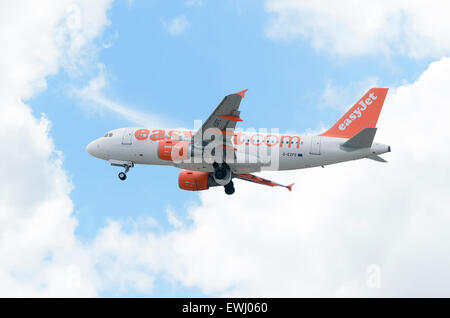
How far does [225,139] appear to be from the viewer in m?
38.7

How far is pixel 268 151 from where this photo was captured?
133 feet

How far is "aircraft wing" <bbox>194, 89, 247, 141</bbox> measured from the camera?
3446 cm

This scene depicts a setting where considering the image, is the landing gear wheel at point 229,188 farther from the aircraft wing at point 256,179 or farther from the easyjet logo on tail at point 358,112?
the easyjet logo on tail at point 358,112

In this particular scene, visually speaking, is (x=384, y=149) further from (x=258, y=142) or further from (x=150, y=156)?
(x=150, y=156)

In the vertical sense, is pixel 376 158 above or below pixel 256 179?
below

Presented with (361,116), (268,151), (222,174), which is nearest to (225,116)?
(268,151)

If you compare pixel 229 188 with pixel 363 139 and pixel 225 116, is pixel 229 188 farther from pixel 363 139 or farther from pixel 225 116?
pixel 363 139

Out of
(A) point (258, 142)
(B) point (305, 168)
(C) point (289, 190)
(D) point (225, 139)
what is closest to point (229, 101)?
(D) point (225, 139)

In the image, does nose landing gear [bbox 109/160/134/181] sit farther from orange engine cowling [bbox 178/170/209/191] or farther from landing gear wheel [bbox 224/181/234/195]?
landing gear wheel [bbox 224/181/234/195]

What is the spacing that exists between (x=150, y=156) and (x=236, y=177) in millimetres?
7888

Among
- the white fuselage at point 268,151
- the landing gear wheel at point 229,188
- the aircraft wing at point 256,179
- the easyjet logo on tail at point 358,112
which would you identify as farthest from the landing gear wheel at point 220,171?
the easyjet logo on tail at point 358,112

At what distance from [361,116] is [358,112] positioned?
1.27ft

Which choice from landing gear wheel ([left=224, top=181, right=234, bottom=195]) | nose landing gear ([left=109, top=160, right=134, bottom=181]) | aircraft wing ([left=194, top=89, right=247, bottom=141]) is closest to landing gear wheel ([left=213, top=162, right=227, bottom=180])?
landing gear wheel ([left=224, top=181, right=234, bottom=195])

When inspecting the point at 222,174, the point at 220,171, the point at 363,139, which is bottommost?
the point at 222,174
